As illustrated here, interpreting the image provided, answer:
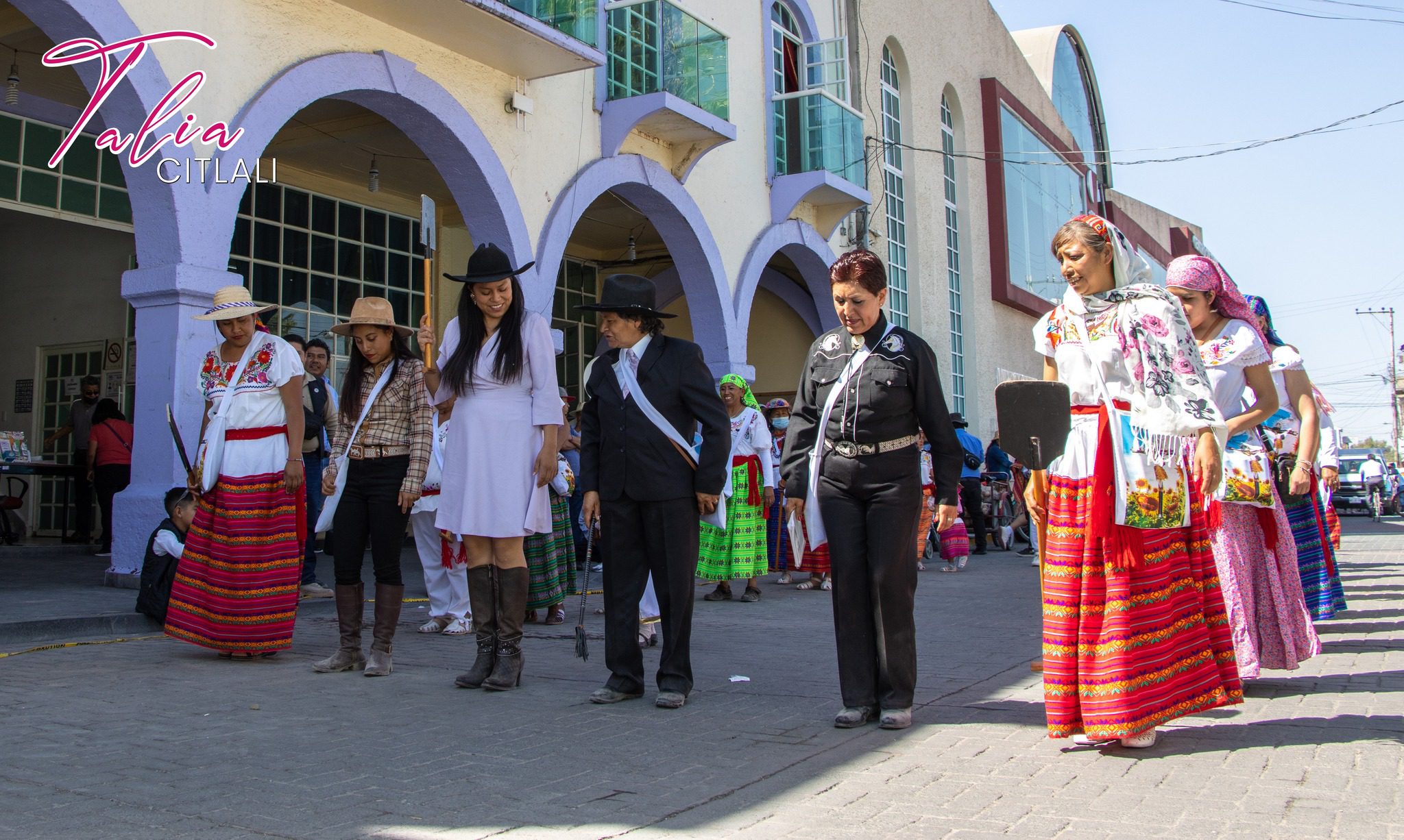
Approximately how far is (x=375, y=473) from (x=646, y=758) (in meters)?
2.43

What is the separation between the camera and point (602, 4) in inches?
512

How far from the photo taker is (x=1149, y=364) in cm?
430

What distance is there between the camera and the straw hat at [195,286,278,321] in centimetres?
640

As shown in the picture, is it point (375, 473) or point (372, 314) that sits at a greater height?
point (372, 314)

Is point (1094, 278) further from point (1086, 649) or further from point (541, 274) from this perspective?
point (541, 274)

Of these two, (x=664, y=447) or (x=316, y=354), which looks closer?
(x=664, y=447)

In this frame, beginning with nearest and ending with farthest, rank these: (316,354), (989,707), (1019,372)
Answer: (989,707)
(316,354)
(1019,372)

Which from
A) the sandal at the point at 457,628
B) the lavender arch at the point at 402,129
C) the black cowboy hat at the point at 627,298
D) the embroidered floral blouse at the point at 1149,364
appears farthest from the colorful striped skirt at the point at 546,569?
the embroidered floral blouse at the point at 1149,364

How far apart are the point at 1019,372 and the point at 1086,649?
920 inches

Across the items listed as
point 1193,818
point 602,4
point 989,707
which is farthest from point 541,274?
point 1193,818

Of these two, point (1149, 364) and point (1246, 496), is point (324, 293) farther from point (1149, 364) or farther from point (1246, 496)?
point (1149, 364)

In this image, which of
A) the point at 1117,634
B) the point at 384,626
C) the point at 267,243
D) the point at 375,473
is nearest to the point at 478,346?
the point at 375,473

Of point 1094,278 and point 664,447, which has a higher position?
point 1094,278

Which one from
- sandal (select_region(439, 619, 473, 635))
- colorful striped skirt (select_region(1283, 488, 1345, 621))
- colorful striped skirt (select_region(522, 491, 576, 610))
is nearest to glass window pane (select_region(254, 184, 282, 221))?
colorful striped skirt (select_region(522, 491, 576, 610))
